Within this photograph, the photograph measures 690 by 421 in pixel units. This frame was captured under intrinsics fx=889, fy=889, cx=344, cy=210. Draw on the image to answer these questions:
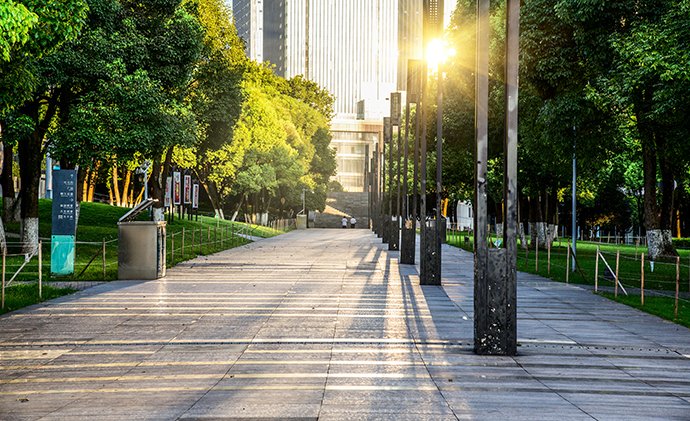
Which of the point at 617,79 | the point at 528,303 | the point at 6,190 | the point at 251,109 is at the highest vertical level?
the point at 251,109

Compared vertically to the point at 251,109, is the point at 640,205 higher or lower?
lower

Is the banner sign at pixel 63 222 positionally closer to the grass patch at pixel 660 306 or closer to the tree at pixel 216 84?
the grass patch at pixel 660 306

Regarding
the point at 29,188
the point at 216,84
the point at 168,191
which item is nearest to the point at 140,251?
the point at 29,188

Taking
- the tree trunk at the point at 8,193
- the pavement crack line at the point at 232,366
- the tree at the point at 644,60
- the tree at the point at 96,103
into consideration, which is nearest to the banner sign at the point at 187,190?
the tree trunk at the point at 8,193

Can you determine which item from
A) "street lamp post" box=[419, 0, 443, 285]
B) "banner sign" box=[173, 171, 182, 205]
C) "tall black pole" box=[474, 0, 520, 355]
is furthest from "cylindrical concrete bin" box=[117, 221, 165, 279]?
"banner sign" box=[173, 171, 182, 205]

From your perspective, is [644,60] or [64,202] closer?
[644,60]

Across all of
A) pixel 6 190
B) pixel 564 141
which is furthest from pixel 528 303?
pixel 6 190

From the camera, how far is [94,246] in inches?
1395

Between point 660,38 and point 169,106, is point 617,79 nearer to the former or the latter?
point 660,38

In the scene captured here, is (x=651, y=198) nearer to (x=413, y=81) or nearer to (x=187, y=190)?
(x=413, y=81)

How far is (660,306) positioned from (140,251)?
1347 cm

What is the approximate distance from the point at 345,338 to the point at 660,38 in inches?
525

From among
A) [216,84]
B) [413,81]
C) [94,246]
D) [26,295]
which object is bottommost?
[26,295]

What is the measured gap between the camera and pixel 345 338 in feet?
42.8
